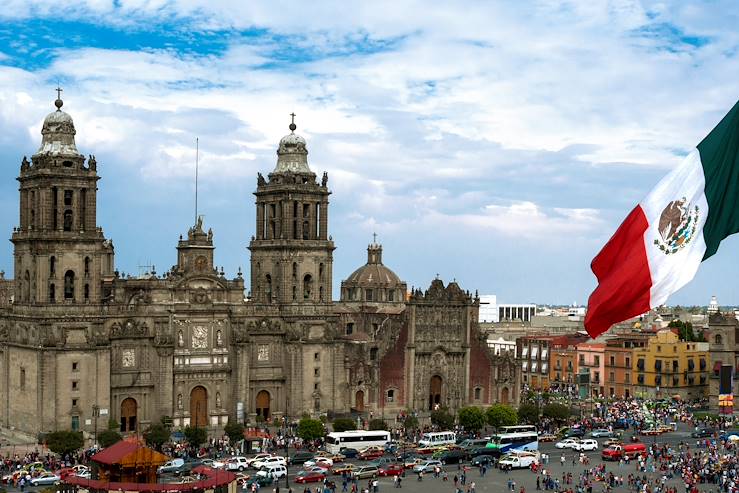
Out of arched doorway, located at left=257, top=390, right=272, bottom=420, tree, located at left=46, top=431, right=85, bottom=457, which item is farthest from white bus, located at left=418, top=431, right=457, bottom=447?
tree, located at left=46, top=431, right=85, bottom=457

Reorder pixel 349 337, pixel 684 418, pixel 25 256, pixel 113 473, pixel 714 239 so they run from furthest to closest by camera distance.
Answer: pixel 349 337 → pixel 684 418 → pixel 25 256 → pixel 113 473 → pixel 714 239

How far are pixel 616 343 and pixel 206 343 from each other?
162 ft

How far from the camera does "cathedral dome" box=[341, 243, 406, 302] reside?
135 metres

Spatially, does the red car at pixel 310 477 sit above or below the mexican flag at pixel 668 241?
below

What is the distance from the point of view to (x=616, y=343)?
409 ft

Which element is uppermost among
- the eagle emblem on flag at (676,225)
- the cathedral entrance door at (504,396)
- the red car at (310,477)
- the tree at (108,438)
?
the eagle emblem on flag at (676,225)

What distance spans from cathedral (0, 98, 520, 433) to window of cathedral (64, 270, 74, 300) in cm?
7

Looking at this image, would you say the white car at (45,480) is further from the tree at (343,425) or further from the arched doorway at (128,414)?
the tree at (343,425)

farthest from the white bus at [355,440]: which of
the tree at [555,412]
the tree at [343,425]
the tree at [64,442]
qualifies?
the tree at [555,412]

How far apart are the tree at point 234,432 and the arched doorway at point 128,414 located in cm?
851

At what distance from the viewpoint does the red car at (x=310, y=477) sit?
71812 millimetres

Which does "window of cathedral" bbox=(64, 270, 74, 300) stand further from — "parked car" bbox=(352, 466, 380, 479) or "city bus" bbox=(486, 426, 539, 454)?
"city bus" bbox=(486, 426, 539, 454)

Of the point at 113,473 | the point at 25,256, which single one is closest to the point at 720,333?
the point at 25,256

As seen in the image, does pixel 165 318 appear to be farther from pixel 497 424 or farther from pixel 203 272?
pixel 497 424
